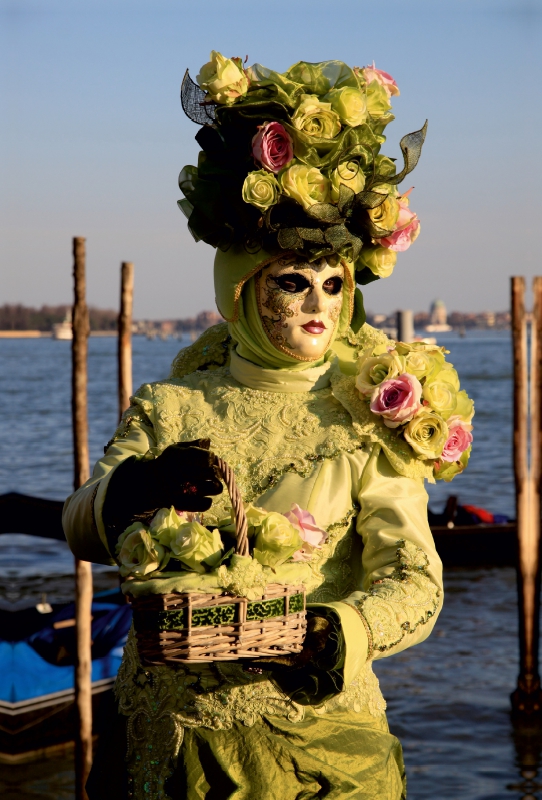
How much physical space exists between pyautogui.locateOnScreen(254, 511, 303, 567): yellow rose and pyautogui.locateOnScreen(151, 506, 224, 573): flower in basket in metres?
0.08

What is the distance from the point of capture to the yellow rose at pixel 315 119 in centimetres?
251

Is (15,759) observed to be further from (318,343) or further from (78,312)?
(318,343)

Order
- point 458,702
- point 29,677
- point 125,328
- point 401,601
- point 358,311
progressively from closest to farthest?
point 401,601, point 358,311, point 125,328, point 29,677, point 458,702

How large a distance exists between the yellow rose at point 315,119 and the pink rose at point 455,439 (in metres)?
0.76

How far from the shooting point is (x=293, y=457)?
8.37 ft

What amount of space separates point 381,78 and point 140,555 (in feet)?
4.58

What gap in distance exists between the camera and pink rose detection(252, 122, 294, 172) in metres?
2.50

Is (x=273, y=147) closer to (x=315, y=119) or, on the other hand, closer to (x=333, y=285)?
(x=315, y=119)

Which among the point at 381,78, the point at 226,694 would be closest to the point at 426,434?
the point at 226,694

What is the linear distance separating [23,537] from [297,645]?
1360 centimetres

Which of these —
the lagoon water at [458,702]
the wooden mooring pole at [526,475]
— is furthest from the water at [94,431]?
the wooden mooring pole at [526,475]

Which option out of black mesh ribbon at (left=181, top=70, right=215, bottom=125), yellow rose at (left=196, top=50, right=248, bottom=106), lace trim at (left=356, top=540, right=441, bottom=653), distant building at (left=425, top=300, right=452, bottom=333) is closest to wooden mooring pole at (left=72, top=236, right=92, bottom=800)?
black mesh ribbon at (left=181, top=70, right=215, bottom=125)

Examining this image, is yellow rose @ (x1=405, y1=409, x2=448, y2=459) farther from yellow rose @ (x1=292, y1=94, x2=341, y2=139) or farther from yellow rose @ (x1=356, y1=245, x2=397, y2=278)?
yellow rose @ (x1=292, y1=94, x2=341, y2=139)

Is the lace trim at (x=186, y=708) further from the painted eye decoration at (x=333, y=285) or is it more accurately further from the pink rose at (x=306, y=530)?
the painted eye decoration at (x=333, y=285)
